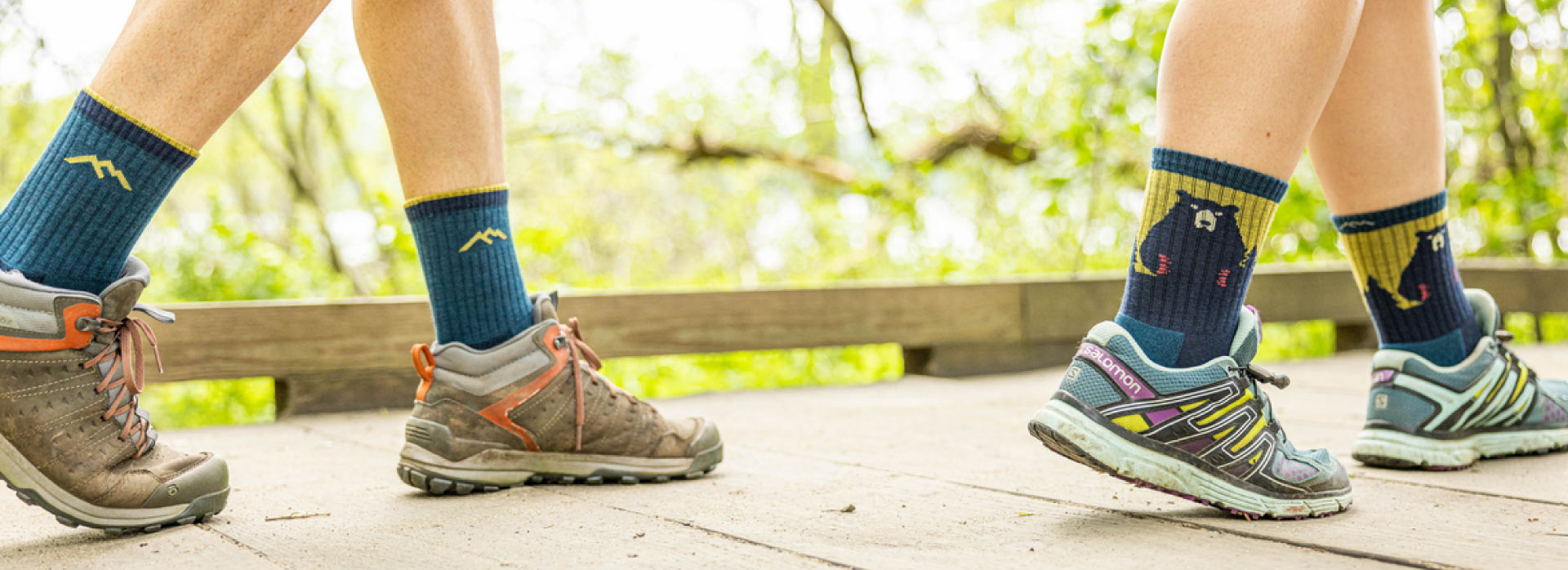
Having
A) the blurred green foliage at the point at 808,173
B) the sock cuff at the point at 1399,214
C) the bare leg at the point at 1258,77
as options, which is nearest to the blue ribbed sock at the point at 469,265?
the bare leg at the point at 1258,77

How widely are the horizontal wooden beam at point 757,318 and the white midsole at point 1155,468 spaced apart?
5.31 ft

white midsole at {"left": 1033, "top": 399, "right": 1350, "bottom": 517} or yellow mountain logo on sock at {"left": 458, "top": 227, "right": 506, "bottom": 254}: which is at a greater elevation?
yellow mountain logo on sock at {"left": 458, "top": 227, "right": 506, "bottom": 254}

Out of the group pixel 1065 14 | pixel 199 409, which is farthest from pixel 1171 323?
pixel 1065 14

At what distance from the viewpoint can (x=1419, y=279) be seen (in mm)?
1530

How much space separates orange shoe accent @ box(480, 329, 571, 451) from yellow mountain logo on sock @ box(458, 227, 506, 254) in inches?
5.7

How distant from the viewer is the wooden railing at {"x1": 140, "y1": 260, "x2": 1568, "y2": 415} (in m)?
2.22

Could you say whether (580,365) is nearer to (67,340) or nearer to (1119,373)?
(67,340)

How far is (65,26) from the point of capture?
164 inches

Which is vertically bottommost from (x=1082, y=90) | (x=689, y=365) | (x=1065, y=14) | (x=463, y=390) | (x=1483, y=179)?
(x=689, y=365)

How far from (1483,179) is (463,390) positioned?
5.24 m

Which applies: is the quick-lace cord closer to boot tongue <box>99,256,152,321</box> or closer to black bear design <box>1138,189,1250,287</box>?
boot tongue <box>99,256,152,321</box>

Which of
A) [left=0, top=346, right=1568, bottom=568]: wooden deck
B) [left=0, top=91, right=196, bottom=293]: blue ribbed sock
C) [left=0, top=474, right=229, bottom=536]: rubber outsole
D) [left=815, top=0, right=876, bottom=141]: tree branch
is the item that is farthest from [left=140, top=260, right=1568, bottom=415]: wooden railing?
[left=815, top=0, right=876, bottom=141]: tree branch

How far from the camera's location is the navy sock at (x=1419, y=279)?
4.99 ft

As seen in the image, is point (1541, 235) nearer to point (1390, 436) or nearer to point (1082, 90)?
point (1082, 90)
